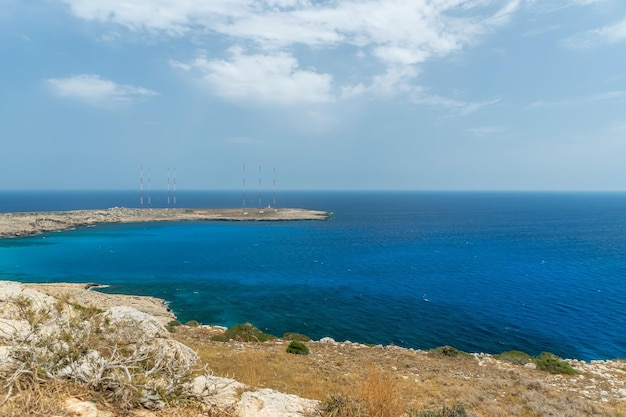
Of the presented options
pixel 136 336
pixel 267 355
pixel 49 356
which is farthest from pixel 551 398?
pixel 49 356

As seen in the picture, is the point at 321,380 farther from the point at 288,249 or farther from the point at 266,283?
the point at 288,249

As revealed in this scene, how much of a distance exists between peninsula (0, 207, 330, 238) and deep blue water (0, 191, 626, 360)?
11557 millimetres

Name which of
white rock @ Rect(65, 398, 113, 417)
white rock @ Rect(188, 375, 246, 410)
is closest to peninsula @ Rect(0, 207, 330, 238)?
white rock @ Rect(188, 375, 246, 410)

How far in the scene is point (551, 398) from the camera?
41.1 ft

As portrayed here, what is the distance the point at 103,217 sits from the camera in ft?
385

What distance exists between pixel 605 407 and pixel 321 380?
10.1 metres

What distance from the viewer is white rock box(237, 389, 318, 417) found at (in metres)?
6.28

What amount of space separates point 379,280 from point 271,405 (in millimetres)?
45390

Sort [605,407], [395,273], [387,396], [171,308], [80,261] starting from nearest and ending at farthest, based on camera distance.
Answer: [387,396] < [605,407] < [171,308] < [395,273] < [80,261]

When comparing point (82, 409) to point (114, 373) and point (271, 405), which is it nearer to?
point (114, 373)

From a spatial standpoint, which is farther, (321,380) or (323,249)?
(323,249)

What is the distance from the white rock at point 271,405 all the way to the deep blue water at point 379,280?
24.4m

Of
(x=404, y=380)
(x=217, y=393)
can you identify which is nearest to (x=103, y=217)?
(x=404, y=380)

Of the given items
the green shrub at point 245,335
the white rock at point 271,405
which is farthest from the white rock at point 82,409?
the green shrub at point 245,335
